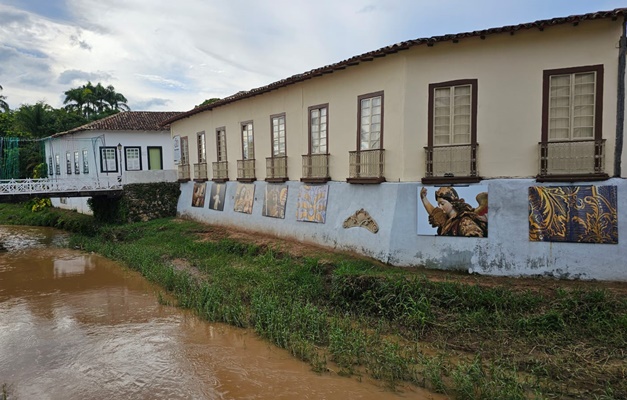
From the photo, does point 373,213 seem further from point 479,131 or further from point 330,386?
point 330,386

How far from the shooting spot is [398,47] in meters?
10.4

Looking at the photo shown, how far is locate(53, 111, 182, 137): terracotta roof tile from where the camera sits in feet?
84.2

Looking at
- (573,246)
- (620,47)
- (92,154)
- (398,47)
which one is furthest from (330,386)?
(92,154)

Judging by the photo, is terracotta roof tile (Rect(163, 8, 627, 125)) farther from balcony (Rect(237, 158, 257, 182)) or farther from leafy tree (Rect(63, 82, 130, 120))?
leafy tree (Rect(63, 82, 130, 120))

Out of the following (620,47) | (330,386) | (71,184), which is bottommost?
(330,386)

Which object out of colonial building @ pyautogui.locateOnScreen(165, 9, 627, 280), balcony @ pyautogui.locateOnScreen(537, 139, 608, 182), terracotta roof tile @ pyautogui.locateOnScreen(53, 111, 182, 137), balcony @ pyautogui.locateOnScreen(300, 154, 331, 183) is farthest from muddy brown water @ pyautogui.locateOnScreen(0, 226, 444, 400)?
terracotta roof tile @ pyautogui.locateOnScreen(53, 111, 182, 137)

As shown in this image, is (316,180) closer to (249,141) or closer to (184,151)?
(249,141)

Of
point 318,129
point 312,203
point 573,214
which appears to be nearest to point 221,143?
point 318,129

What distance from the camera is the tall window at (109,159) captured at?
1016 inches

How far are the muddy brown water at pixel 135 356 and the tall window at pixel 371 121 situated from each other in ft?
20.0

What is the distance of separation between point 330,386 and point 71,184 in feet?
61.5

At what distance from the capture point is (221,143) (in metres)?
19.3

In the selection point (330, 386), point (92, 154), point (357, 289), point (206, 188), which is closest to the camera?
point (330, 386)

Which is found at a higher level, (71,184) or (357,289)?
(71,184)
